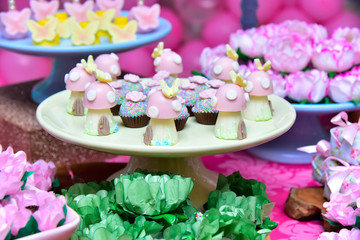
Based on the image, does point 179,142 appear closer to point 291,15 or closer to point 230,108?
point 230,108

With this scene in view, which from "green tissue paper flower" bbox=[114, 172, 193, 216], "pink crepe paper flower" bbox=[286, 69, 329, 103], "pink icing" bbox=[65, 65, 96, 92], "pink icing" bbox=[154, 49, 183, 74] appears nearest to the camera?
"green tissue paper flower" bbox=[114, 172, 193, 216]

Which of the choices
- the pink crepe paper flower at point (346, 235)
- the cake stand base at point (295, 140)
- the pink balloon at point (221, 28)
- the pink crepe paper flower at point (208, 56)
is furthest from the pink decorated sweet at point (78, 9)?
the pink crepe paper flower at point (346, 235)

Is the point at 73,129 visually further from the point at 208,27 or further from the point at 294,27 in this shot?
the point at 208,27

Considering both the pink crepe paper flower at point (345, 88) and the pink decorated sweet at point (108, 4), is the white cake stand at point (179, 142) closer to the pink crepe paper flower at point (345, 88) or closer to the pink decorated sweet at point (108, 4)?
the pink crepe paper flower at point (345, 88)

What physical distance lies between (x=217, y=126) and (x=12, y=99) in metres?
0.82

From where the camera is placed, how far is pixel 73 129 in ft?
3.73

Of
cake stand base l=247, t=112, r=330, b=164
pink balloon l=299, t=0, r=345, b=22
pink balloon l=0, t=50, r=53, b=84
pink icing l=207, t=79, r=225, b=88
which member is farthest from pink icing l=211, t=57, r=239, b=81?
pink balloon l=0, t=50, r=53, b=84

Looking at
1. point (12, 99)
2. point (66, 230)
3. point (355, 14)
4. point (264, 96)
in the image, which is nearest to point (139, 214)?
point (66, 230)

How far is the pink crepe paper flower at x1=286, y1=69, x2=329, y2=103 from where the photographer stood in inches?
57.1

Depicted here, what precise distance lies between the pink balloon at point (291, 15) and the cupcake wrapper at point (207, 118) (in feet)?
3.07

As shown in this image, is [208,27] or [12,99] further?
[208,27]

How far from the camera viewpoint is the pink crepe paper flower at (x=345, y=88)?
57.1 inches

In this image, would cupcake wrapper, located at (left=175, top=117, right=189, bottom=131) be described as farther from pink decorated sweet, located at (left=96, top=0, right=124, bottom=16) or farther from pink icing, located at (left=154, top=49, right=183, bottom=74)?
pink decorated sweet, located at (left=96, top=0, right=124, bottom=16)

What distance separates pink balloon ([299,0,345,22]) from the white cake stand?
74 centimetres
